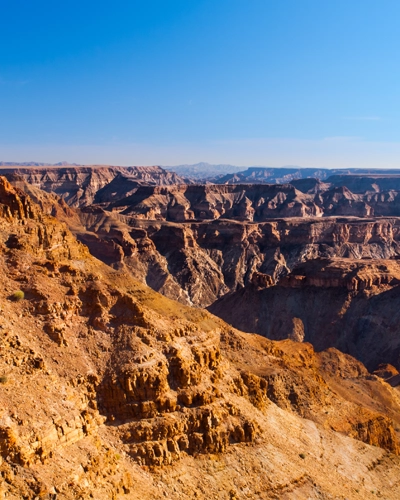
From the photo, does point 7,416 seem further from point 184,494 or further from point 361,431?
point 361,431

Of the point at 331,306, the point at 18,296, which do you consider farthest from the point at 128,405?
the point at 331,306

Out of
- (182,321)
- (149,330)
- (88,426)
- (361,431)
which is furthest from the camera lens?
(361,431)

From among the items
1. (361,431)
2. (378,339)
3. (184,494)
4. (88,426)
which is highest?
(88,426)

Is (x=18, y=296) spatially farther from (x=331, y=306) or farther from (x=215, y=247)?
(x=215, y=247)

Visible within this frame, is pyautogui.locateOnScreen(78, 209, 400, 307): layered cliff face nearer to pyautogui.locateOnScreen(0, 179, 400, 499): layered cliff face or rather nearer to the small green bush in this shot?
pyautogui.locateOnScreen(0, 179, 400, 499): layered cliff face

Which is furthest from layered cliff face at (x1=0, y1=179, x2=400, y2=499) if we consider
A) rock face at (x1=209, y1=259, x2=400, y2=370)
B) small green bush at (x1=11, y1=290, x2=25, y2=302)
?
rock face at (x1=209, y1=259, x2=400, y2=370)

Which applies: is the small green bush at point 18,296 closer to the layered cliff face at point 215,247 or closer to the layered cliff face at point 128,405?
the layered cliff face at point 128,405

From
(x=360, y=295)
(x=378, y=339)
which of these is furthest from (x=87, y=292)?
(x=360, y=295)
